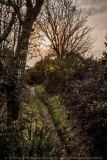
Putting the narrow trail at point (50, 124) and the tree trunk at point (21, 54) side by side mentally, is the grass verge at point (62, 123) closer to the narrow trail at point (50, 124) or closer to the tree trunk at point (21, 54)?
the narrow trail at point (50, 124)

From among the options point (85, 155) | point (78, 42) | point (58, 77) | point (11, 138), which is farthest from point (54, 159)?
point (78, 42)

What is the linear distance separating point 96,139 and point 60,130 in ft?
6.21

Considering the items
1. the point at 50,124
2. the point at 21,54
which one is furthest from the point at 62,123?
the point at 21,54

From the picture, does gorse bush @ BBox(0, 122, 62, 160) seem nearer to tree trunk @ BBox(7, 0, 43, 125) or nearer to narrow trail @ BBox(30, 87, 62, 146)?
tree trunk @ BBox(7, 0, 43, 125)

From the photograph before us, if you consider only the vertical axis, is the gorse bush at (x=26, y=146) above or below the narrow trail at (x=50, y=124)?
above

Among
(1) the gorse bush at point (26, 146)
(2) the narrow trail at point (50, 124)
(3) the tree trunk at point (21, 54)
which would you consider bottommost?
(2) the narrow trail at point (50, 124)

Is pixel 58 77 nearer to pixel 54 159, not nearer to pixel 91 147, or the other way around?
pixel 91 147

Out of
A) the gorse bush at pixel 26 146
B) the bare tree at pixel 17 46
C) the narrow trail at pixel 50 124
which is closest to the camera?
the gorse bush at pixel 26 146

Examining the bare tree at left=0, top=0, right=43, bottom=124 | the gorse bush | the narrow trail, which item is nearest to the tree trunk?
the bare tree at left=0, top=0, right=43, bottom=124

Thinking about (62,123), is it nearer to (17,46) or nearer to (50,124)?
(50,124)

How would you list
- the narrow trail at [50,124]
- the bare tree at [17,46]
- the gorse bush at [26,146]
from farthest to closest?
the narrow trail at [50,124], the bare tree at [17,46], the gorse bush at [26,146]

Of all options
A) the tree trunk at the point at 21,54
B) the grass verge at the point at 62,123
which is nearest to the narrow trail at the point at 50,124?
the grass verge at the point at 62,123

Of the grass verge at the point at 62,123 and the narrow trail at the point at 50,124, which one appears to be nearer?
the grass verge at the point at 62,123

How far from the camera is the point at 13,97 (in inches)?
249
